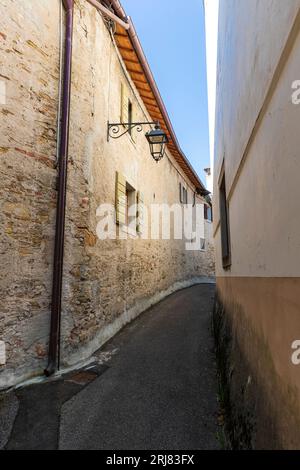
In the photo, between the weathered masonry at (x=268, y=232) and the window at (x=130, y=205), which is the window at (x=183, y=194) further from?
the weathered masonry at (x=268, y=232)

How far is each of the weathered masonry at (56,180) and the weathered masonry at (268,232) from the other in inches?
92.7

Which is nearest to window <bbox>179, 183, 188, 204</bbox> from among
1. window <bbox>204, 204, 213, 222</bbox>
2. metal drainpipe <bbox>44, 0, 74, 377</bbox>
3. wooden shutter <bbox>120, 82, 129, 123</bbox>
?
window <bbox>204, 204, 213, 222</bbox>

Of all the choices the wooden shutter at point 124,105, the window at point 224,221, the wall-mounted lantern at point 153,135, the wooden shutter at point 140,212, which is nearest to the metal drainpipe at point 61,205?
the wall-mounted lantern at point 153,135

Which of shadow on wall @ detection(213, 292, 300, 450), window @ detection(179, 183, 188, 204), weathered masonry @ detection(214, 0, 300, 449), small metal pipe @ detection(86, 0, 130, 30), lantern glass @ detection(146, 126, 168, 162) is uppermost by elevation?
small metal pipe @ detection(86, 0, 130, 30)

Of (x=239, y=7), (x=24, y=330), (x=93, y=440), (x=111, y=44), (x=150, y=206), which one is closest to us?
(x=93, y=440)

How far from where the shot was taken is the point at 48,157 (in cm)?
416

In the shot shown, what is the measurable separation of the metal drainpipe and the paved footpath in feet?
1.44

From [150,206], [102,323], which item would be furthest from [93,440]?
[150,206]

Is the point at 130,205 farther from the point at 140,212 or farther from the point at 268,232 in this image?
the point at 268,232

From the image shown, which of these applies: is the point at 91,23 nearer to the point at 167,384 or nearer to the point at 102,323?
the point at 102,323

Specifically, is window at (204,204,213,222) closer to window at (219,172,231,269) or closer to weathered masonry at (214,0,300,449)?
window at (219,172,231,269)

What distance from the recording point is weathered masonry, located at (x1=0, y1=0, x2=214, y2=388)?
3654 millimetres

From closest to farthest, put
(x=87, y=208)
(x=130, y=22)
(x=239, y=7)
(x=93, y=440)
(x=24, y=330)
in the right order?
(x=93, y=440) → (x=239, y=7) → (x=24, y=330) → (x=87, y=208) → (x=130, y=22)

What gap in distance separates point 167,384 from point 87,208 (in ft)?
8.74
